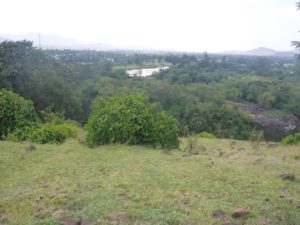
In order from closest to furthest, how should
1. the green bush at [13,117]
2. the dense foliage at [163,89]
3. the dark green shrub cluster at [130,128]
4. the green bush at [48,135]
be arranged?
1. the dark green shrub cluster at [130,128]
2. the green bush at [48,135]
3. the green bush at [13,117]
4. the dense foliage at [163,89]

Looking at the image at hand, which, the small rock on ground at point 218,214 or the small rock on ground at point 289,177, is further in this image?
the small rock on ground at point 289,177

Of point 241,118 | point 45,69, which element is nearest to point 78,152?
point 45,69

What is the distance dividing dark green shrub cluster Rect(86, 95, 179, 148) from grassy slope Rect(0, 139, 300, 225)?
1.12m

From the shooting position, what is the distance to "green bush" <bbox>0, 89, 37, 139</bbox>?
10.6 m

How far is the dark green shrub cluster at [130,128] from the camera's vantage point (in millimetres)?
9750

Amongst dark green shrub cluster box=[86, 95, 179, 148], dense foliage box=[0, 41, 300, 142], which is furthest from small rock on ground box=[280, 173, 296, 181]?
dark green shrub cluster box=[86, 95, 179, 148]

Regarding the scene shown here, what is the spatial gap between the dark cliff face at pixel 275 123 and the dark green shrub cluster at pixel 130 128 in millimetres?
29088

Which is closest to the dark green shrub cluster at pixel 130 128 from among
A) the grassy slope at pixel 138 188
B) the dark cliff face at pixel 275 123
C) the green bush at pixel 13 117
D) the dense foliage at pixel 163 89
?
the grassy slope at pixel 138 188

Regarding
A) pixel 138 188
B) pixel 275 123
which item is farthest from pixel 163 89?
pixel 138 188

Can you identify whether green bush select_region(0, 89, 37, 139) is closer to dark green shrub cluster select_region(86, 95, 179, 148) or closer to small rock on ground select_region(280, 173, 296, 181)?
dark green shrub cluster select_region(86, 95, 179, 148)

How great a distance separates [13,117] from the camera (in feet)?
35.6

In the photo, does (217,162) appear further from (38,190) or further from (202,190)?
(38,190)

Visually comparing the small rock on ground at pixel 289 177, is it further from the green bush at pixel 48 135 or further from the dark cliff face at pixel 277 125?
the dark cliff face at pixel 277 125

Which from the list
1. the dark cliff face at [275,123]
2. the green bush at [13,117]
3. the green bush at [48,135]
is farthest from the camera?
the dark cliff face at [275,123]
